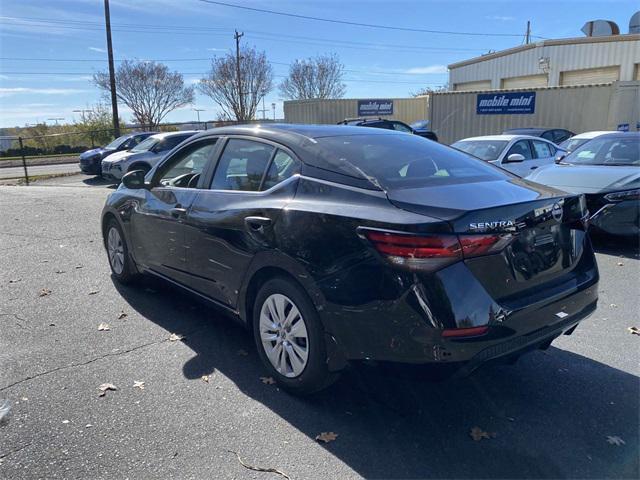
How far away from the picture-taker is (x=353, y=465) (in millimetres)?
2625

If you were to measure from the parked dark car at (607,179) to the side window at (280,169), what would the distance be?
486 centimetres

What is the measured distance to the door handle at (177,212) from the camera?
4.11 m

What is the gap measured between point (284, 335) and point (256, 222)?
2.44 feet

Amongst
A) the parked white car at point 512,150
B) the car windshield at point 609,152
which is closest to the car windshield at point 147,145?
the parked white car at point 512,150

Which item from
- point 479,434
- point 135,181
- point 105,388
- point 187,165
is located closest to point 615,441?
point 479,434

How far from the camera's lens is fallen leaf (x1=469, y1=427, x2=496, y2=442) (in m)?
2.82

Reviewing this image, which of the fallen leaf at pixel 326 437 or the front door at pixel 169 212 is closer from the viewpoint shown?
the fallen leaf at pixel 326 437

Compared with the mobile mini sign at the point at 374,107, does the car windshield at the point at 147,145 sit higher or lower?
lower

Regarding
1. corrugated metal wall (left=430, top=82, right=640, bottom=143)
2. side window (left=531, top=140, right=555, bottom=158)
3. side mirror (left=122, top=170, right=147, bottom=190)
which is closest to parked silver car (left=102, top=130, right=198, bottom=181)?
side window (left=531, top=140, right=555, bottom=158)

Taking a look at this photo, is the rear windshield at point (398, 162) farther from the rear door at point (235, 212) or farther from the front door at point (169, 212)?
the front door at point (169, 212)

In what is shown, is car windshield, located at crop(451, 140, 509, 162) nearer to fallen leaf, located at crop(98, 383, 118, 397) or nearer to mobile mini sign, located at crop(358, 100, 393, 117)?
fallen leaf, located at crop(98, 383, 118, 397)

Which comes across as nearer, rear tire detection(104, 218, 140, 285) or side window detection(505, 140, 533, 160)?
rear tire detection(104, 218, 140, 285)

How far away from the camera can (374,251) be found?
265cm

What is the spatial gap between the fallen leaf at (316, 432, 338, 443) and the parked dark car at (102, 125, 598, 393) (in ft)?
1.08
